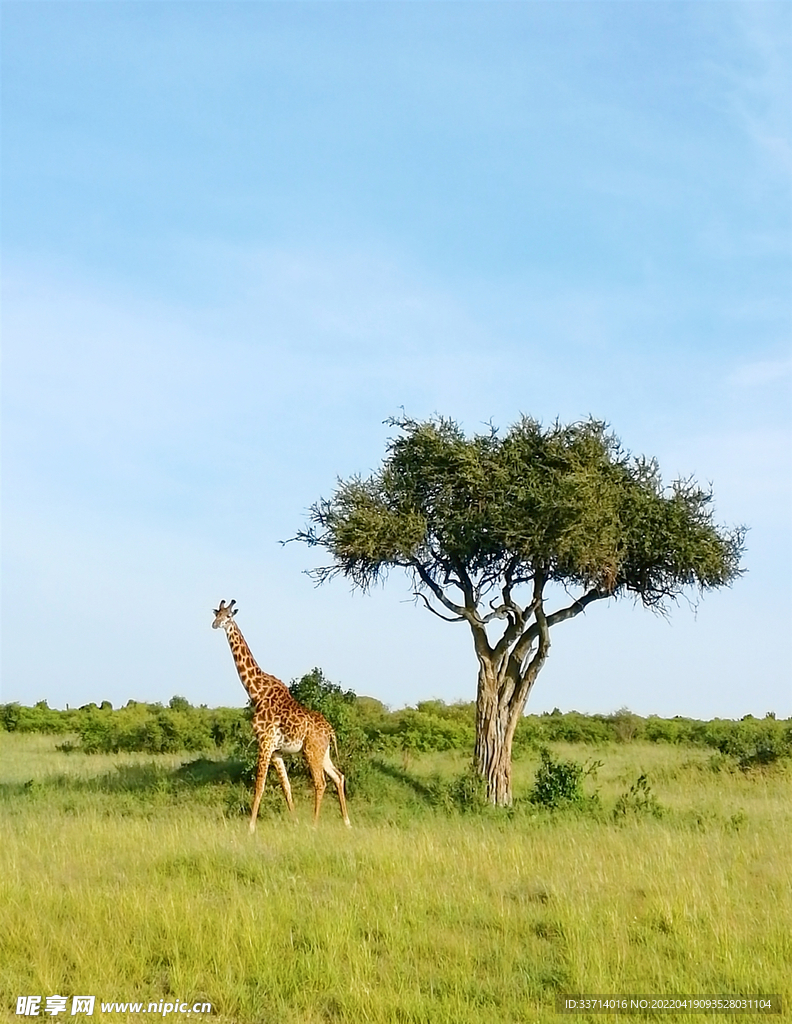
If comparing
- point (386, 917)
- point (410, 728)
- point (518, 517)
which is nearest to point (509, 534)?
point (518, 517)

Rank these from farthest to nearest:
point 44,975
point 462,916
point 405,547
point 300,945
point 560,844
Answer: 1. point 405,547
2. point 560,844
3. point 462,916
4. point 300,945
5. point 44,975

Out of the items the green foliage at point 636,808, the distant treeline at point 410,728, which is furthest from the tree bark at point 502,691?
the distant treeline at point 410,728

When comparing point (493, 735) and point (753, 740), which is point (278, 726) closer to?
point (493, 735)

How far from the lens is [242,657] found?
693 inches

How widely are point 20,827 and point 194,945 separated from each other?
279 inches

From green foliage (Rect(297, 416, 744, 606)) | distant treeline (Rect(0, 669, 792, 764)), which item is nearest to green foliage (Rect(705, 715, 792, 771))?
distant treeline (Rect(0, 669, 792, 764))

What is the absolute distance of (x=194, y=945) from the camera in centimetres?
866

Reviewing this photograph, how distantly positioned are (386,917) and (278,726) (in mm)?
7542

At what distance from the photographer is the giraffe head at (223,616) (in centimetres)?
1747

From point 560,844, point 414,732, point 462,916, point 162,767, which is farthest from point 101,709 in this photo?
point 462,916

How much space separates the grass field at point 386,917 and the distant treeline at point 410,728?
15.8 meters

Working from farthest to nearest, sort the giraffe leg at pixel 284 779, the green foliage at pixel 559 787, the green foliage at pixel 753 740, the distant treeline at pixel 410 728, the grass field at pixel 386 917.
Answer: the distant treeline at pixel 410 728
the green foliage at pixel 753 740
the green foliage at pixel 559 787
the giraffe leg at pixel 284 779
the grass field at pixel 386 917

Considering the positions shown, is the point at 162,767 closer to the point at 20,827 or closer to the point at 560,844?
the point at 20,827

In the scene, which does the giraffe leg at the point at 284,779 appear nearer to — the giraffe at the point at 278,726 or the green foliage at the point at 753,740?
the giraffe at the point at 278,726
